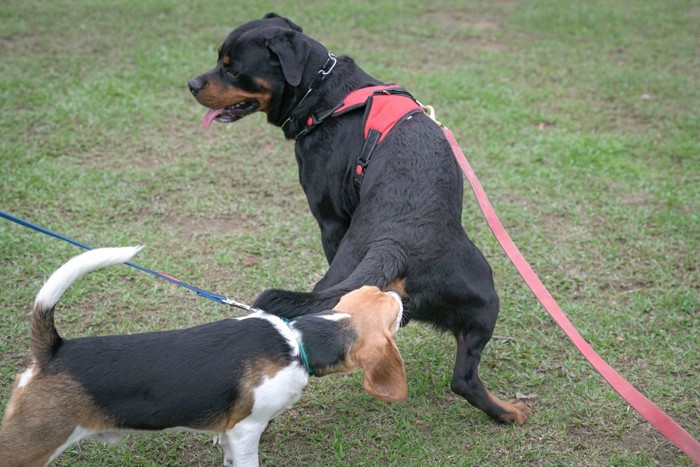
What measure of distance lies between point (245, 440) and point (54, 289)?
101 cm

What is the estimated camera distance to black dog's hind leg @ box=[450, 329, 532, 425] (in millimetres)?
3727

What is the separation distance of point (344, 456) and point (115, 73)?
5754 millimetres

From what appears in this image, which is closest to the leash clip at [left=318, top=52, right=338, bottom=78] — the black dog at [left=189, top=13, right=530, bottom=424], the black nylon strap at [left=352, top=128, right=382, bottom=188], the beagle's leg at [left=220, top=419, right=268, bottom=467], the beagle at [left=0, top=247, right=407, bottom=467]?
the black dog at [left=189, top=13, right=530, bottom=424]

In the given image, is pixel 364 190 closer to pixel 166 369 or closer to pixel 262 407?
pixel 262 407

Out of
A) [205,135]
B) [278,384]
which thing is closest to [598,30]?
[205,135]

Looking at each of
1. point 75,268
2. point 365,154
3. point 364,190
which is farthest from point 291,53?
point 75,268

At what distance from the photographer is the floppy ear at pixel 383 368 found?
300 cm

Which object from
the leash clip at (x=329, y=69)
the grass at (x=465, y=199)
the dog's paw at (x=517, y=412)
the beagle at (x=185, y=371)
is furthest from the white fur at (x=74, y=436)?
the leash clip at (x=329, y=69)

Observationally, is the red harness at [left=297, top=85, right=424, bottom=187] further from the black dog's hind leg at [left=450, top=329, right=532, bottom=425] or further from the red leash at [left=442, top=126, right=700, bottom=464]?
the black dog's hind leg at [left=450, top=329, right=532, bottom=425]

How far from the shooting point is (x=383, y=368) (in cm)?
303

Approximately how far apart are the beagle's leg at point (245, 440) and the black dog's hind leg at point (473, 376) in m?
1.15

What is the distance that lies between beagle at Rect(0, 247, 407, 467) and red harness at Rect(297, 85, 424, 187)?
993mm

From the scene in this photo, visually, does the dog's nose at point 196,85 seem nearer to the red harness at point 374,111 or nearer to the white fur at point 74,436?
the red harness at point 374,111

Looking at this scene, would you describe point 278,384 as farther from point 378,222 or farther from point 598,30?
point 598,30
